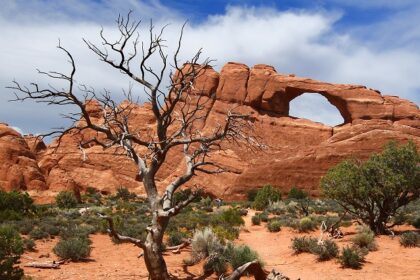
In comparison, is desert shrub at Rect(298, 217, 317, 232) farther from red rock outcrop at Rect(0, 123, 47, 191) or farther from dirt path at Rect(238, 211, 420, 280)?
red rock outcrop at Rect(0, 123, 47, 191)

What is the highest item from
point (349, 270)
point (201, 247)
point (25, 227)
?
point (201, 247)

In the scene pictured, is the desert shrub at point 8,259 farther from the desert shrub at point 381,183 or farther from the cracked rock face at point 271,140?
the cracked rock face at point 271,140

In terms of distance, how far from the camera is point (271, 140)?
58.2 metres

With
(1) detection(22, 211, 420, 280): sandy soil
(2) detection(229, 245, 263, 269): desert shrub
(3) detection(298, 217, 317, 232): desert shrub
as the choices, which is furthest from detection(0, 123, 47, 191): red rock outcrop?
(2) detection(229, 245, 263, 269): desert shrub

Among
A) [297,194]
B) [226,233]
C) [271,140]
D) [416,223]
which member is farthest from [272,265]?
[271,140]

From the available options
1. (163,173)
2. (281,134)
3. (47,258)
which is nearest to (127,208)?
(47,258)

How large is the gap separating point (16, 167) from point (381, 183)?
41.4m

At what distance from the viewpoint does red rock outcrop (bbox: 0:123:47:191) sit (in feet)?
152

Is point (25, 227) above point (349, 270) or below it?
below

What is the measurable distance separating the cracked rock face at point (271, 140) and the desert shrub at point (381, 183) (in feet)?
108

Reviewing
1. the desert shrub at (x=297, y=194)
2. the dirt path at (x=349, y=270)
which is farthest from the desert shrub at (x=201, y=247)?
the desert shrub at (x=297, y=194)

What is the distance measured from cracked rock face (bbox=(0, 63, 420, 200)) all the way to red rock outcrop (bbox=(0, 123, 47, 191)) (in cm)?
251

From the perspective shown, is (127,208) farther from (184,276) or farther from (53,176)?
(53,176)

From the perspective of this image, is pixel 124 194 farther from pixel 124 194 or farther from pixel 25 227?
pixel 25 227
